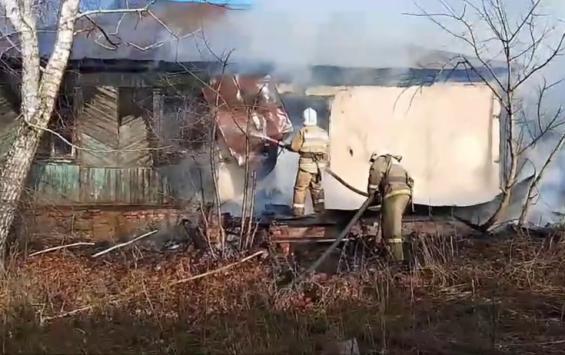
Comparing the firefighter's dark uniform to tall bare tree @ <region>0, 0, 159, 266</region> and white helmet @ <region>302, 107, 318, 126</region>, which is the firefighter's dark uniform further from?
tall bare tree @ <region>0, 0, 159, 266</region>

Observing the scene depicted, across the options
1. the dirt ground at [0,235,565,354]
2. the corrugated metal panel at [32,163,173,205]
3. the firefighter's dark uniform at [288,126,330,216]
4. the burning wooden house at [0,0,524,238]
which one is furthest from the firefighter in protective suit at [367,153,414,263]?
the corrugated metal panel at [32,163,173,205]

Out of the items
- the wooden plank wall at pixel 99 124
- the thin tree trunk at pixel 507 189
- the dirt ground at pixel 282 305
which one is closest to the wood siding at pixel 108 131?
the wooden plank wall at pixel 99 124

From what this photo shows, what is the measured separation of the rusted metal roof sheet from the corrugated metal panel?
1234 mm

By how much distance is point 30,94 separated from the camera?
332 inches

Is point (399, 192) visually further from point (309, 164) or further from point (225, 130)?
point (225, 130)

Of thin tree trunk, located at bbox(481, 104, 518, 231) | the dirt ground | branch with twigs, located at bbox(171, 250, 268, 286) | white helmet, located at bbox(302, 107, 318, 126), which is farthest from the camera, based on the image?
white helmet, located at bbox(302, 107, 318, 126)

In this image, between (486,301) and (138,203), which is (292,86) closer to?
(138,203)

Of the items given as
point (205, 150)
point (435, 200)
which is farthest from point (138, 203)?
→ point (435, 200)

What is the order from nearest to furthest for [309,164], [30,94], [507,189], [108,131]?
[30,94], [507,189], [309,164], [108,131]

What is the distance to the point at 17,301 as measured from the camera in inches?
288

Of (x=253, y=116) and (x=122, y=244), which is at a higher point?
(x=253, y=116)

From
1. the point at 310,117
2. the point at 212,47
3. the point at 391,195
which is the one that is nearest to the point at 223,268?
the point at 391,195

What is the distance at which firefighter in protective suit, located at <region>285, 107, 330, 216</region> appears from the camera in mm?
11828

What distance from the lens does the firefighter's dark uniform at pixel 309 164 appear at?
11828mm
